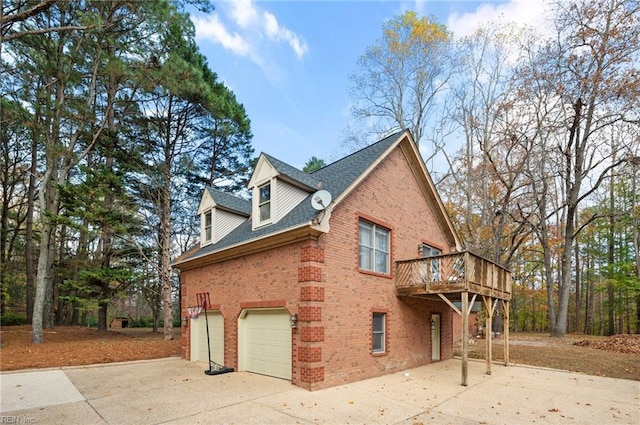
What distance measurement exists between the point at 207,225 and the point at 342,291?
734cm

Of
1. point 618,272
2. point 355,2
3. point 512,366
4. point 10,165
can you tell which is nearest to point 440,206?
point 512,366

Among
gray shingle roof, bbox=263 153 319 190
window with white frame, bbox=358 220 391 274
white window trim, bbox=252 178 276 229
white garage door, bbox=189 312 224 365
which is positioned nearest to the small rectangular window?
white garage door, bbox=189 312 224 365

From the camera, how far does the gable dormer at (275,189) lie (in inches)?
404

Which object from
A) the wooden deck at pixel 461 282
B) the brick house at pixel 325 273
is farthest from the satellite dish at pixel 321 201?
the wooden deck at pixel 461 282

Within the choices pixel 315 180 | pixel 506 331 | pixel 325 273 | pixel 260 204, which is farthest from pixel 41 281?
pixel 506 331

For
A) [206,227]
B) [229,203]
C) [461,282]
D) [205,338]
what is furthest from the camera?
[206,227]

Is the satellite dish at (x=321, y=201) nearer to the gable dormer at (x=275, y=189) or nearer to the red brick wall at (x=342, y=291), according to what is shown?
the red brick wall at (x=342, y=291)

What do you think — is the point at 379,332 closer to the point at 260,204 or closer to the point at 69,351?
the point at 260,204

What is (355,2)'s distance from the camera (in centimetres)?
1295

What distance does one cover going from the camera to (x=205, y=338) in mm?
12961

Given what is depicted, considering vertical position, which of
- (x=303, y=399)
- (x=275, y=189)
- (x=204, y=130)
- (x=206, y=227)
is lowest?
(x=303, y=399)

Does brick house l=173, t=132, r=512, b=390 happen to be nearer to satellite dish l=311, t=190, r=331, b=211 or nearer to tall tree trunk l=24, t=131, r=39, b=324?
satellite dish l=311, t=190, r=331, b=211

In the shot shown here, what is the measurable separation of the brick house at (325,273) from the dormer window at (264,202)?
4cm

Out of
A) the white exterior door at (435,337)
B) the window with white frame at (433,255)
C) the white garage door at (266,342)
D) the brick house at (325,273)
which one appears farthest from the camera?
the white exterior door at (435,337)
